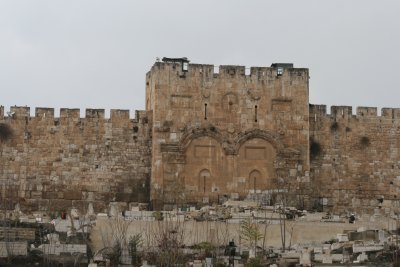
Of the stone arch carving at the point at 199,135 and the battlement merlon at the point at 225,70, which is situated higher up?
the battlement merlon at the point at 225,70

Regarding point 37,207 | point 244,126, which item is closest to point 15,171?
point 37,207

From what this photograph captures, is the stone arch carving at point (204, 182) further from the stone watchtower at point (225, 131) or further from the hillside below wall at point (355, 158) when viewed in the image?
the hillside below wall at point (355, 158)

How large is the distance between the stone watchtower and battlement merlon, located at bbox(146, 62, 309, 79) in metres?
0.04

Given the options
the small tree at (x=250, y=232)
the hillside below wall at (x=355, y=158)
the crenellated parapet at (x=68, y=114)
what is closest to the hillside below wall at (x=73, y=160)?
the crenellated parapet at (x=68, y=114)

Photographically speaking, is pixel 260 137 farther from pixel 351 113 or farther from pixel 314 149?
pixel 351 113

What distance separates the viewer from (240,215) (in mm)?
37750

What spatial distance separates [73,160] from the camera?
143 ft

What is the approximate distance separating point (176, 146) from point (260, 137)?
3.05 metres

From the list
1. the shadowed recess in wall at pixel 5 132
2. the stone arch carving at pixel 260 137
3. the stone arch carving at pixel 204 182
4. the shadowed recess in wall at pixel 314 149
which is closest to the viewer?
the stone arch carving at pixel 204 182

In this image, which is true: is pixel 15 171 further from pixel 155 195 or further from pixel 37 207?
pixel 155 195

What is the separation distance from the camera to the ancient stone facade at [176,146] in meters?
43.0

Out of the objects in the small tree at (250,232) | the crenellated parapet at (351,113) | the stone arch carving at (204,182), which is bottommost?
the small tree at (250,232)

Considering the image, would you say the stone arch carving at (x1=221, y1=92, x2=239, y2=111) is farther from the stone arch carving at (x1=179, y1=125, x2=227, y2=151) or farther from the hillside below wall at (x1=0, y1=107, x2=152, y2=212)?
the hillside below wall at (x1=0, y1=107, x2=152, y2=212)

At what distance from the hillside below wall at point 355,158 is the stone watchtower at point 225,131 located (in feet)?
5.07
